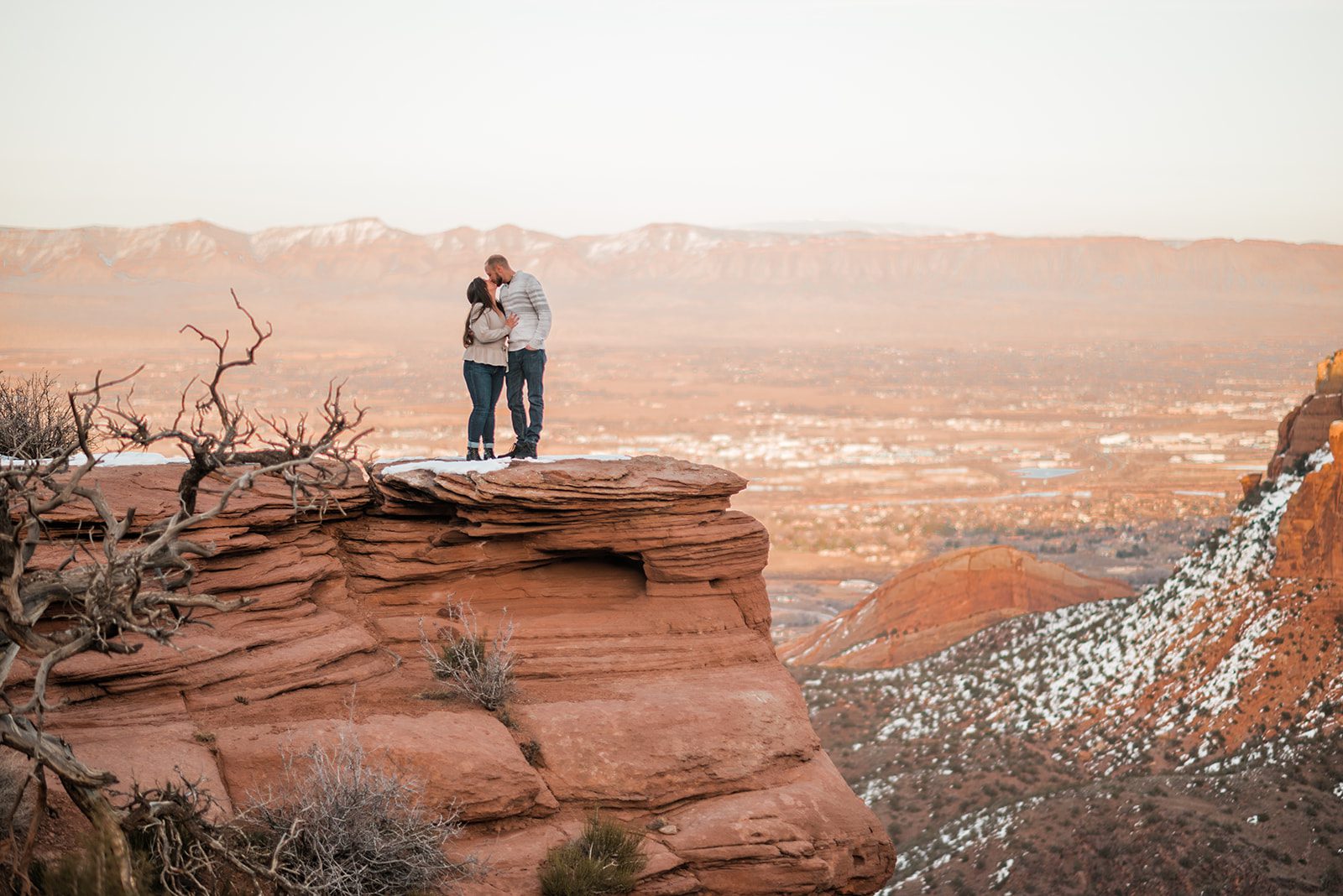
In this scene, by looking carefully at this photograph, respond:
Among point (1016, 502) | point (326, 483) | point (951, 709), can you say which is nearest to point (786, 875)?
point (326, 483)

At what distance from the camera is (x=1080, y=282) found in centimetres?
16762

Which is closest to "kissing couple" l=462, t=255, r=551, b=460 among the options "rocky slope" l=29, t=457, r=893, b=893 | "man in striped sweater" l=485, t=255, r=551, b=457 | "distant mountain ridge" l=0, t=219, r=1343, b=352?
"man in striped sweater" l=485, t=255, r=551, b=457

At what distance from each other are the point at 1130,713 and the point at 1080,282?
146916 mm

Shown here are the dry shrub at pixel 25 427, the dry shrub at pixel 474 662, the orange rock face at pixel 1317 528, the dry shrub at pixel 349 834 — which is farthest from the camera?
the orange rock face at pixel 1317 528

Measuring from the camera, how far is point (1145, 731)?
30.2m

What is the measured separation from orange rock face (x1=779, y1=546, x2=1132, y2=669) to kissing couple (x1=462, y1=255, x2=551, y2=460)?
3470cm

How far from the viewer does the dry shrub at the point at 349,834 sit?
9.08m

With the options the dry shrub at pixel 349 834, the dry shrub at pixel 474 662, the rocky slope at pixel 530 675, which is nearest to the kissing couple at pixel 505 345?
the rocky slope at pixel 530 675

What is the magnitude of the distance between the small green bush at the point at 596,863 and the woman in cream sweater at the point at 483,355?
4434 millimetres

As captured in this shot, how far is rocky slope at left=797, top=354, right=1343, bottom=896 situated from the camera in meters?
21.9

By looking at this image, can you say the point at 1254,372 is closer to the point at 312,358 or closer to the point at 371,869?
the point at 312,358

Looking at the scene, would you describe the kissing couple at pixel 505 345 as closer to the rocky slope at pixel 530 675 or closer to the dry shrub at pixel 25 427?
the rocky slope at pixel 530 675

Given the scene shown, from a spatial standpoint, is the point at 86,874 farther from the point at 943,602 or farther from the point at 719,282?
the point at 719,282

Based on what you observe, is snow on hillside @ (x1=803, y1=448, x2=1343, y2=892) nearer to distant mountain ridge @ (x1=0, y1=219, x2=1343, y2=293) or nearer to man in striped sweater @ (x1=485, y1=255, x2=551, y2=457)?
man in striped sweater @ (x1=485, y1=255, x2=551, y2=457)
